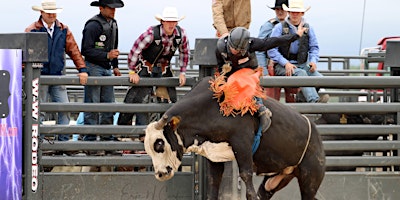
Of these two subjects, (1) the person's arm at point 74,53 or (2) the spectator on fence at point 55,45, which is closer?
(1) the person's arm at point 74,53

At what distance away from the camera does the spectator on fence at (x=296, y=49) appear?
1027 centimetres

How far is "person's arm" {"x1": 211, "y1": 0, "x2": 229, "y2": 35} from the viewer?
10523 millimetres

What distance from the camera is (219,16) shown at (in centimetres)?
1069

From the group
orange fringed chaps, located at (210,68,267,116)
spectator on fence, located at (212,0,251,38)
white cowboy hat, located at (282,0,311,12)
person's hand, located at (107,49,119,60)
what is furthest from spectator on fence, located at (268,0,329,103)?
orange fringed chaps, located at (210,68,267,116)

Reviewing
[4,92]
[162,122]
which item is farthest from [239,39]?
[4,92]

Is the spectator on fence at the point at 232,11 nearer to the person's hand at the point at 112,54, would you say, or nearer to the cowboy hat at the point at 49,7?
the person's hand at the point at 112,54

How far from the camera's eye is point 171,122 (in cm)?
809

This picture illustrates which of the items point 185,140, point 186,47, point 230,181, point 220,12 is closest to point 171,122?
point 185,140

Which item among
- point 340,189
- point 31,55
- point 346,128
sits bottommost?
point 340,189

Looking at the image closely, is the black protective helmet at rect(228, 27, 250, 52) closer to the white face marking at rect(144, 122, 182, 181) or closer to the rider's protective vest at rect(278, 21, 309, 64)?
the white face marking at rect(144, 122, 182, 181)

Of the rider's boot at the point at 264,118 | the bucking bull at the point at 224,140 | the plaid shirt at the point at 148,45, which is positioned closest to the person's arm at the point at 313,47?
the plaid shirt at the point at 148,45

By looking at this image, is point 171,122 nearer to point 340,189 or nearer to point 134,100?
point 134,100

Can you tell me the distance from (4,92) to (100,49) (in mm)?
1716

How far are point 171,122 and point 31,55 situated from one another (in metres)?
1.71
